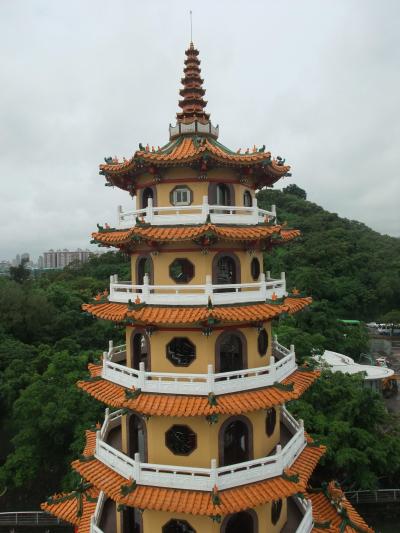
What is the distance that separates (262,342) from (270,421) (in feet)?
8.80

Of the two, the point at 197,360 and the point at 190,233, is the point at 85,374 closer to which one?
the point at 197,360

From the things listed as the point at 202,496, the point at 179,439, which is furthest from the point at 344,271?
the point at 202,496

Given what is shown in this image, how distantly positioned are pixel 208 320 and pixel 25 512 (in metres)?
22.4

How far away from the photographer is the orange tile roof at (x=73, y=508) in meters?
14.4

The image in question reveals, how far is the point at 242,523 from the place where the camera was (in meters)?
13.1

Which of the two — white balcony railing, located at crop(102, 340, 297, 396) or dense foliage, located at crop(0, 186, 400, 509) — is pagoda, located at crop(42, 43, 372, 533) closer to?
white balcony railing, located at crop(102, 340, 297, 396)

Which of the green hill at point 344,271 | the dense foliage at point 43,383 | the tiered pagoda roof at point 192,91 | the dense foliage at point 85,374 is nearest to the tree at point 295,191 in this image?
the green hill at point 344,271

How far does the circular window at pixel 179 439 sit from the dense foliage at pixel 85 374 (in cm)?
733

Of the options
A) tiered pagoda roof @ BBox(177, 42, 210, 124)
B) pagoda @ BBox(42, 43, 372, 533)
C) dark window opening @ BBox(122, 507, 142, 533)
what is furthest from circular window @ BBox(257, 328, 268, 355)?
tiered pagoda roof @ BBox(177, 42, 210, 124)

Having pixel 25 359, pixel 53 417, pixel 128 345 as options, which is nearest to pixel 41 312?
pixel 25 359

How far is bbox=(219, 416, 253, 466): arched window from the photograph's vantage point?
1291 cm

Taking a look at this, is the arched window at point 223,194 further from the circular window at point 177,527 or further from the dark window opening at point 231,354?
the circular window at point 177,527

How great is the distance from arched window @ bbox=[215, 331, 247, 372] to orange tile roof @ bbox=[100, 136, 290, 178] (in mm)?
5230

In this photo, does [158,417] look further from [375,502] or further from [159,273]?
[375,502]
